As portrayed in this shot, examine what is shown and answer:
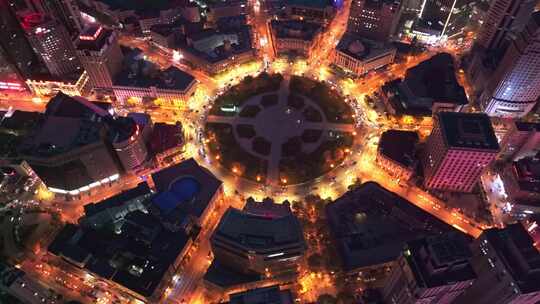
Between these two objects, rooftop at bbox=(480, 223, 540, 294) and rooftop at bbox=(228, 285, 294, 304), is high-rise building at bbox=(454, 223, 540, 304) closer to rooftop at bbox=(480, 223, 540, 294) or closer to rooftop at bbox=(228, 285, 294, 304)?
rooftop at bbox=(480, 223, 540, 294)

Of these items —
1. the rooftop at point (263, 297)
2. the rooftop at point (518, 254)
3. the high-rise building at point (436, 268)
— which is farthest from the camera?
the rooftop at point (263, 297)

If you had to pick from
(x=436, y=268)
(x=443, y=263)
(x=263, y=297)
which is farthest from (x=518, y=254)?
(x=263, y=297)

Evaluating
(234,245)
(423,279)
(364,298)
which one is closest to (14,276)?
(234,245)

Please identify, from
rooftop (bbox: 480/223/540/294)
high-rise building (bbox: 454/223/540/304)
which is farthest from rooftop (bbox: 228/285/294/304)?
rooftop (bbox: 480/223/540/294)

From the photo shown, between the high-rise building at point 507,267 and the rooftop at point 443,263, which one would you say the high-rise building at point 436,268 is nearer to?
the rooftop at point 443,263

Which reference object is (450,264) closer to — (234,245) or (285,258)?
(285,258)

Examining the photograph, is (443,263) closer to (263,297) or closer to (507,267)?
(507,267)

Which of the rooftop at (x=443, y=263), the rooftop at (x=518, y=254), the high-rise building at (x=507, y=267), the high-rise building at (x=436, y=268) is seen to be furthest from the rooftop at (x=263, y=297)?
the rooftop at (x=518, y=254)
